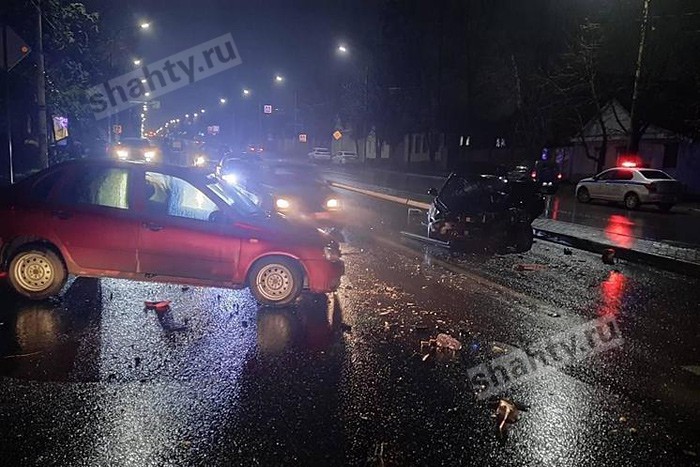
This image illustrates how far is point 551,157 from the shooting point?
43125 mm

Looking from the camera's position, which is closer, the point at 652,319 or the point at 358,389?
the point at 358,389

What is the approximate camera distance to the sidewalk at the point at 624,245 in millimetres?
11477

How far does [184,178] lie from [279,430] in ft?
14.1

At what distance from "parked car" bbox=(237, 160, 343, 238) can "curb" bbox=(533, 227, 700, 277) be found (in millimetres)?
5762

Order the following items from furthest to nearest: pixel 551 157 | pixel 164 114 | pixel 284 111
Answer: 1. pixel 164 114
2. pixel 284 111
3. pixel 551 157

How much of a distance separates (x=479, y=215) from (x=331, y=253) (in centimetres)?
640

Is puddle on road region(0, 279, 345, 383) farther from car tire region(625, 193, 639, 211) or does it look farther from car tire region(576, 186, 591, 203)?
car tire region(576, 186, 591, 203)

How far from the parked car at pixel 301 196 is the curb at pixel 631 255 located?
5762mm

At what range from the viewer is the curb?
1109 cm

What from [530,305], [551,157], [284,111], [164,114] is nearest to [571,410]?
[530,305]

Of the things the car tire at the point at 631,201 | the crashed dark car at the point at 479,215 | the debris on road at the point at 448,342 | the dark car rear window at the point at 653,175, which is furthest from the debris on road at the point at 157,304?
the dark car rear window at the point at 653,175

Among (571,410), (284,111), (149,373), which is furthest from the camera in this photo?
(284,111)

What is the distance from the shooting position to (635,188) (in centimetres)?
2361

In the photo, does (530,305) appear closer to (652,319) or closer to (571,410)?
(652,319)
